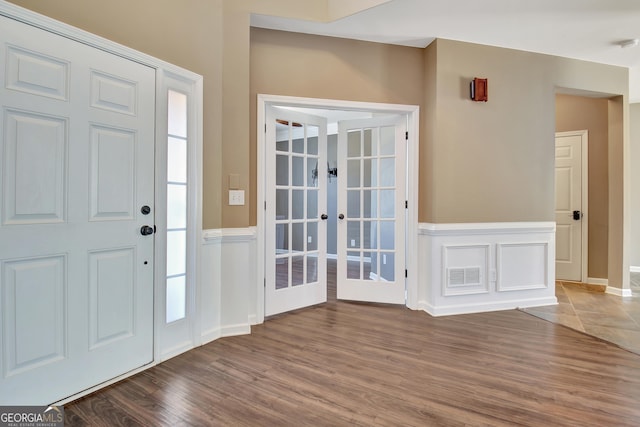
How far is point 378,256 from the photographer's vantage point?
3.59 m

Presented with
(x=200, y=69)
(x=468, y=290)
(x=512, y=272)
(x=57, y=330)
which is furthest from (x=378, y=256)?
(x=57, y=330)

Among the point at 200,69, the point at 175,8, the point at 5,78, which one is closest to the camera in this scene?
the point at 5,78

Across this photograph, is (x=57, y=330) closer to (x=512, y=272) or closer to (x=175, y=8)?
(x=175, y=8)

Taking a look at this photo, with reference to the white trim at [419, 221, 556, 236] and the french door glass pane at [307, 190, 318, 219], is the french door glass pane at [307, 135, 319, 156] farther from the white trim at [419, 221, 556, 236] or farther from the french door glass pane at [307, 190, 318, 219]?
the white trim at [419, 221, 556, 236]

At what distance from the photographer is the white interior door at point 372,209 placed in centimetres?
349

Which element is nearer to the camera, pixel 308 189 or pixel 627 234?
pixel 308 189

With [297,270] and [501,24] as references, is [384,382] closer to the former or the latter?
[297,270]

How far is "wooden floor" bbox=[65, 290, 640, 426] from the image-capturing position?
1.66 meters

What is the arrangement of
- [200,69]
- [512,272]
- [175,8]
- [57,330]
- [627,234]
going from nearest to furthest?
[57,330] < [175,8] < [200,69] < [512,272] < [627,234]

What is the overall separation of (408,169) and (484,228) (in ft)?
3.14

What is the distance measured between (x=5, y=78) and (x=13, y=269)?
2.97 ft

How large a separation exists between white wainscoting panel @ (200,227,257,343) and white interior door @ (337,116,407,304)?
122 centimetres

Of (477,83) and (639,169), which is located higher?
(477,83)

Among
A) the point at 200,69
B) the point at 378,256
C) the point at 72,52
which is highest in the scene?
the point at 200,69
